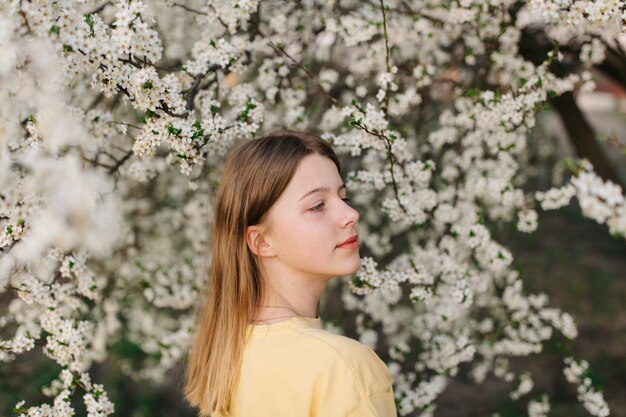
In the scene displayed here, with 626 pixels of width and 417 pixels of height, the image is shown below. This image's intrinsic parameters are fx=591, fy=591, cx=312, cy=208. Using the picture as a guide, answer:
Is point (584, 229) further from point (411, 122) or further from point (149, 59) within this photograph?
point (149, 59)

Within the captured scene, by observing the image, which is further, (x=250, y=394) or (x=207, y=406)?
(x=207, y=406)

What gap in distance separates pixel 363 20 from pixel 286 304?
1.58 meters

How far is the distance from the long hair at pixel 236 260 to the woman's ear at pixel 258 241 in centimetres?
Answer: 2

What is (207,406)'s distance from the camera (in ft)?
5.93

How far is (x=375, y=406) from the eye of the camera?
1.45 m

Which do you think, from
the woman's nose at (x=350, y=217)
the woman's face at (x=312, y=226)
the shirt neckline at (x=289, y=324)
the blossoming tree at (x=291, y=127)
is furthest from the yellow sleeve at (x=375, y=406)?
the blossoming tree at (x=291, y=127)

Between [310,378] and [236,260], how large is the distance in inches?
23.6

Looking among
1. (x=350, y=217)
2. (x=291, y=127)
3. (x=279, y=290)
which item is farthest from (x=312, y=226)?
(x=291, y=127)

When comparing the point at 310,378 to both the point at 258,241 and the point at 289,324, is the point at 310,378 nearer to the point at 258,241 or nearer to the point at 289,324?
the point at 289,324

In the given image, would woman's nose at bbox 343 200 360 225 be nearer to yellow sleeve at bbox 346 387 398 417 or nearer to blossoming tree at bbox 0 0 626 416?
blossoming tree at bbox 0 0 626 416

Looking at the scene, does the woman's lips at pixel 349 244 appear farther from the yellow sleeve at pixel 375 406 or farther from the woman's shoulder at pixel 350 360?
the yellow sleeve at pixel 375 406

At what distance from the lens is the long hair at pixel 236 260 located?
1778 millimetres

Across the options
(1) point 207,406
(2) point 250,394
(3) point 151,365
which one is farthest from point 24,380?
(2) point 250,394

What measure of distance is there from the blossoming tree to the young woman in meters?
0.24
